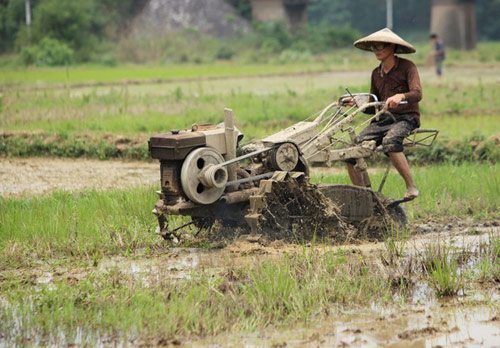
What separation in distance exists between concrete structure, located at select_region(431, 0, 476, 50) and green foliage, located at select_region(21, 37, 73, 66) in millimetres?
17522

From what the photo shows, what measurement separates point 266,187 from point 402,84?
1.59 meters

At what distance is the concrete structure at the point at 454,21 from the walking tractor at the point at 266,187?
3084cm

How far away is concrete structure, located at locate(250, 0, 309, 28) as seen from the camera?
3984 cm

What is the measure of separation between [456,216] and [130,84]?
1425 cm

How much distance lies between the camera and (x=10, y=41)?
120 feet

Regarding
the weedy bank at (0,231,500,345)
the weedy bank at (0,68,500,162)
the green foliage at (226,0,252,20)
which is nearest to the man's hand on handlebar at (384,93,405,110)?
the weedy bank at (0,231,500,345)

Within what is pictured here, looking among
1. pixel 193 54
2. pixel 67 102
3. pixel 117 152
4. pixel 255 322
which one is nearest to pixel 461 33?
pixel 193 54

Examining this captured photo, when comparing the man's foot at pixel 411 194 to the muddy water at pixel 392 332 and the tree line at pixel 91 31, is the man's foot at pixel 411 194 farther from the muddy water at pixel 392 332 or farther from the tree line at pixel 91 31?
the tree line at pixel 91 31

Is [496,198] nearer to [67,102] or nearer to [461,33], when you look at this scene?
[67,102]

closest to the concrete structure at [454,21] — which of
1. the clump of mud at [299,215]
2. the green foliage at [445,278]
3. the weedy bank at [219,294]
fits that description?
the clump of mud at [299,215]

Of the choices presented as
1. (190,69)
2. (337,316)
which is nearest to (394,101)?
(337,316)

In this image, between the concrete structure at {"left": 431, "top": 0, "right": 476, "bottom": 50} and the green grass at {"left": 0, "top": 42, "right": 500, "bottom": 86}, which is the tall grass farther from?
the concrete structure at {"left": 431, "top": 0, "right": 476, "bottom": 50}

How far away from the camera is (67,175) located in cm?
903

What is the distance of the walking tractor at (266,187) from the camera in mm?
5336
